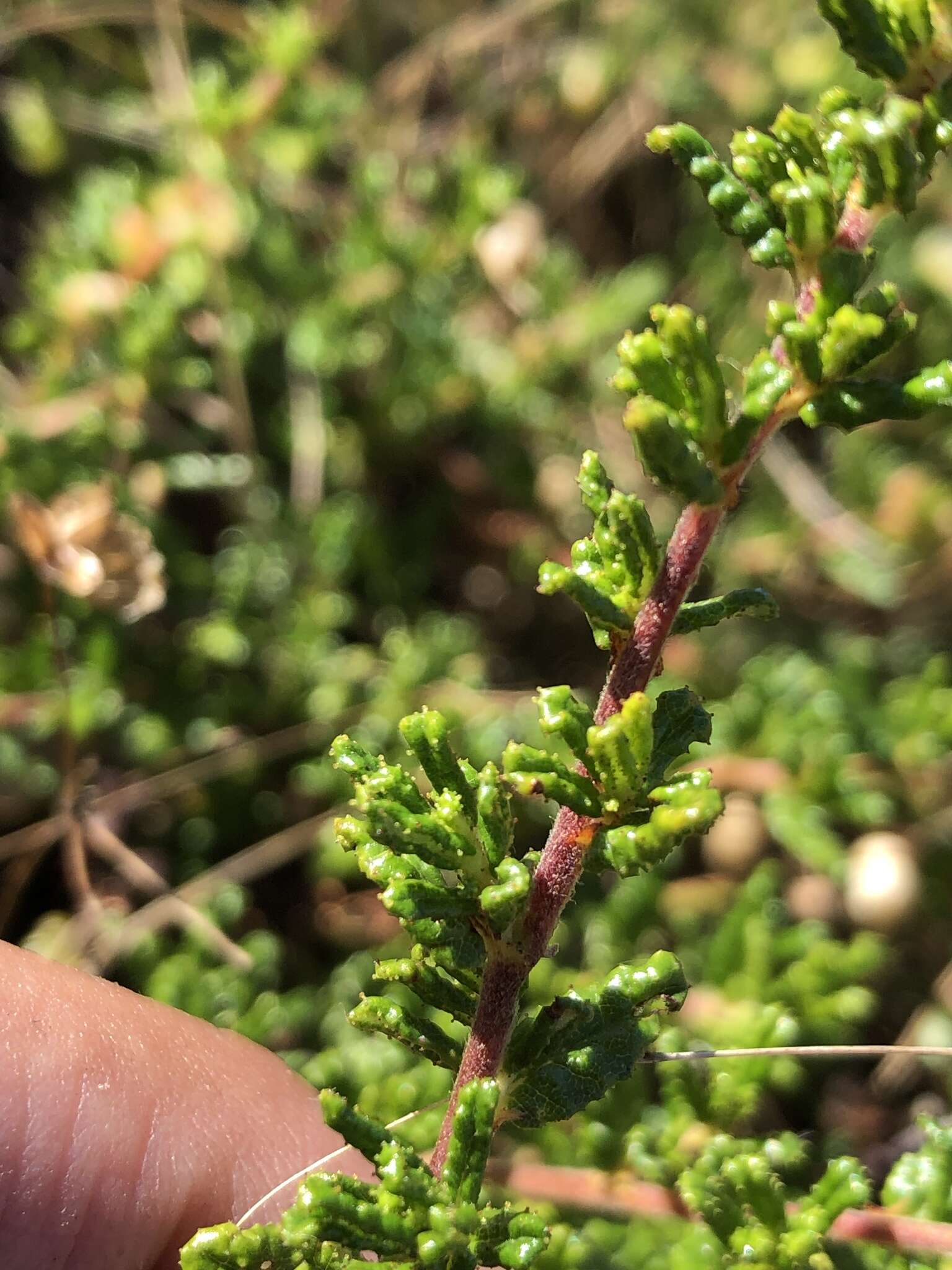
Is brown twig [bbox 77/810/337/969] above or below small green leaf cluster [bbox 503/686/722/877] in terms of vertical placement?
below

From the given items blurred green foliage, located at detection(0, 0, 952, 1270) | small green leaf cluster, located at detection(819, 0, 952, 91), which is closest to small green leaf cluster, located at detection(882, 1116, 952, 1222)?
blurred green foliage, located at detection(0, 0, 952, 1270)

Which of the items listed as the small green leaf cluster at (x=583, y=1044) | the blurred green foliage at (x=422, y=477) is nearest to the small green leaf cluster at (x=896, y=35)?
the small green leaf cluster at (x=583, y=1044)

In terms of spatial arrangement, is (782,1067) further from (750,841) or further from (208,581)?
(208,581)

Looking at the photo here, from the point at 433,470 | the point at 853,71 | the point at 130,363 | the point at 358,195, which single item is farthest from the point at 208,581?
the point at 853,71

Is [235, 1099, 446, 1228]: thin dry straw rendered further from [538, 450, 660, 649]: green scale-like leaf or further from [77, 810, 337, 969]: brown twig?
[77, 810, 337, 969]: brown twig

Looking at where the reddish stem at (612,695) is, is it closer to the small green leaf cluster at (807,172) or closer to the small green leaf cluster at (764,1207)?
the small green leaf cluster at (807,172)
